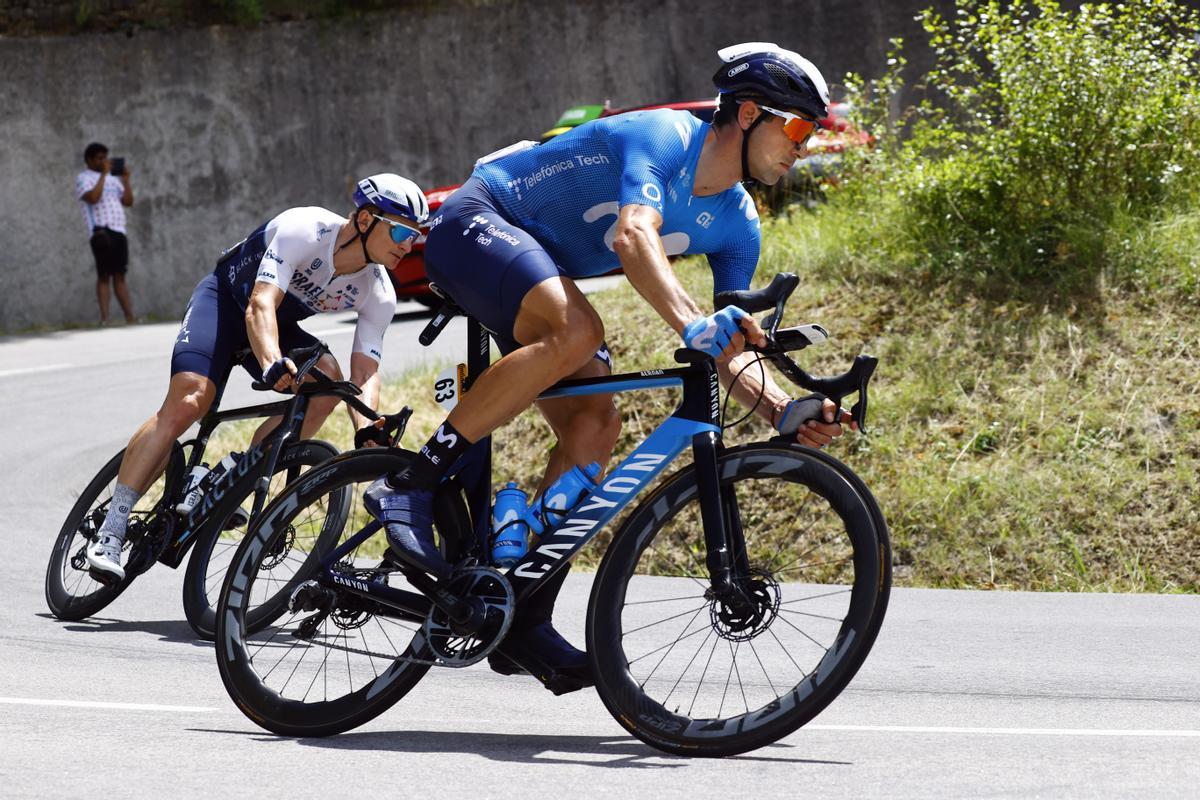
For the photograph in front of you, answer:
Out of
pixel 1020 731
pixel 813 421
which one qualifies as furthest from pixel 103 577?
pixel 1020 731

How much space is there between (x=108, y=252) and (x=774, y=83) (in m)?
15.8

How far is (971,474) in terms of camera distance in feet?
28.7

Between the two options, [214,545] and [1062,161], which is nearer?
[214,545]

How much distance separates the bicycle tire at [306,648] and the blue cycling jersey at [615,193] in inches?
30.7

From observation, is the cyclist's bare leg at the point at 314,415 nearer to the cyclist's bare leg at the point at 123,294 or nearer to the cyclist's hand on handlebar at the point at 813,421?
the cyclist's hand on handlebar at the point at 813,421

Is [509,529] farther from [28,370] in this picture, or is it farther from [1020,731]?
[28,370]

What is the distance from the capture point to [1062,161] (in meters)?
10.5

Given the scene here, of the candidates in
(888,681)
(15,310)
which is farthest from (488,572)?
(15,310)

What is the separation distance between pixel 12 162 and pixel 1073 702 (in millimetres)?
17933

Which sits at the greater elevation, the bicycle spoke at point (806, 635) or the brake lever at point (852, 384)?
the brake lever at point (852, 384)

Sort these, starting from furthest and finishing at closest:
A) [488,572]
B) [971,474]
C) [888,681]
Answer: [971,474], [888,681], [488,572]

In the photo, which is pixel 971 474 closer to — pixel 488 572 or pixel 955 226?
pixel 955 226

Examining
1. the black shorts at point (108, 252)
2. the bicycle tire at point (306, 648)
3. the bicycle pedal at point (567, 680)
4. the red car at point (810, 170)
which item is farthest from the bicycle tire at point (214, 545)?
the black shorts at point (108, 252)

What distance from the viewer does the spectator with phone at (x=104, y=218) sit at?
62.6ft
